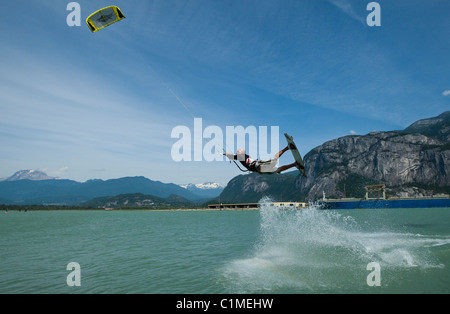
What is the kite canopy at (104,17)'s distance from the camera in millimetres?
14412

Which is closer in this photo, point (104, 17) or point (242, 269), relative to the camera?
point (104, 17)

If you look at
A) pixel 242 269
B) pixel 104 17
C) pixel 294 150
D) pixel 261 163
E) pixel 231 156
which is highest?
pixel 104 17

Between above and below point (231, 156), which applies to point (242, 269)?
below

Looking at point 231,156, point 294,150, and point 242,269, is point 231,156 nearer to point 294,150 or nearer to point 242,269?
point 294,150

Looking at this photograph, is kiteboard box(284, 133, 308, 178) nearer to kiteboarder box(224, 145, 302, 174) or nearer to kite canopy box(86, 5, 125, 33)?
kiteboarder box(224, 145, 302, 174)

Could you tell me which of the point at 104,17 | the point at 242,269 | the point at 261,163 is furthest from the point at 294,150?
the point at 104,17

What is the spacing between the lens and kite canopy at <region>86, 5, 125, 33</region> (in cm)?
1441

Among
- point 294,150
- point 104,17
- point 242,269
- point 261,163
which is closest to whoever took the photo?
point 104,17

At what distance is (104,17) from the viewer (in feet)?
48.4
